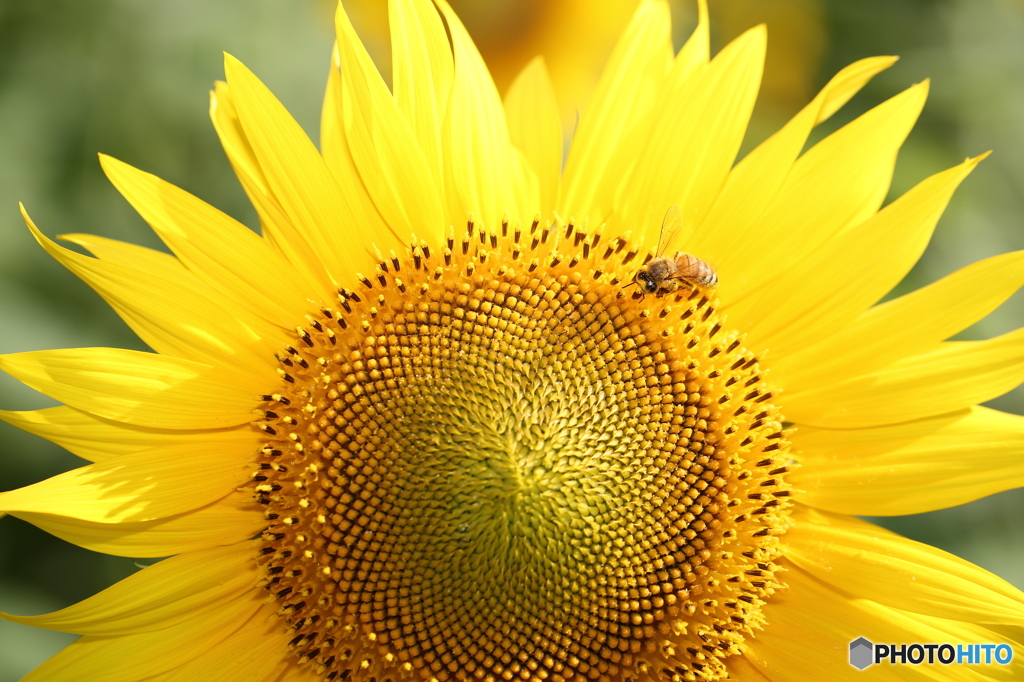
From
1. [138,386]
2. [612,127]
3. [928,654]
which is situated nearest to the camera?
[138,386]

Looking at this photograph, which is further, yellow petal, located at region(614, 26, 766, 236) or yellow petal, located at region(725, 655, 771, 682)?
yellow petal, located at region(614, 26, 766, 236)

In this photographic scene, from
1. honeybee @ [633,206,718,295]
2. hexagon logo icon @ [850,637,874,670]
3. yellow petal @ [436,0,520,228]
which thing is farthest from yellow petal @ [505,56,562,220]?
hexagon logo icon @ [850,637,874,670]

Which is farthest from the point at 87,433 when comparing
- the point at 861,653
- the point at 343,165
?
the point at 861,653

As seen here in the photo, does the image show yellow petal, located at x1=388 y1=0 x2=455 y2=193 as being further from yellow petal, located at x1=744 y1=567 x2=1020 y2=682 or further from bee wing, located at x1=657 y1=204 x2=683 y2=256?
yellow petal, located at x1=744 y1=567 x2=1020 y2=682

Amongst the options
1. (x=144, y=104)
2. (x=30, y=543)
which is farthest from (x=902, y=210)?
(x=30, y=543)

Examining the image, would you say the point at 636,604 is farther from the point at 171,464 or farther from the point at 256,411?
the point at 171,464

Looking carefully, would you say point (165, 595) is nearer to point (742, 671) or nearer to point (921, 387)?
point (742, 671)
